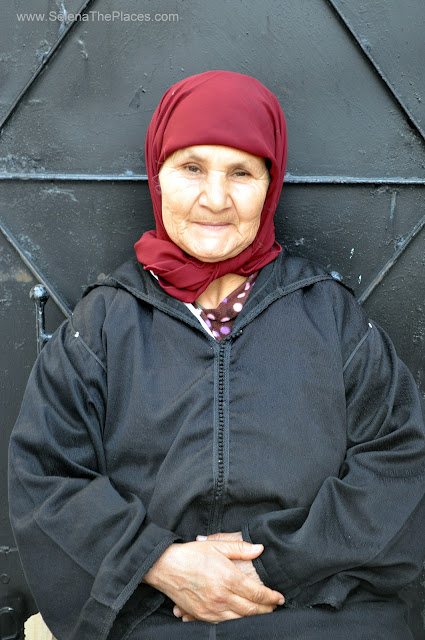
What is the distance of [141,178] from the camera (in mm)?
2311

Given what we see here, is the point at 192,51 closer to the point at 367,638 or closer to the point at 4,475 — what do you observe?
the point at 4,475

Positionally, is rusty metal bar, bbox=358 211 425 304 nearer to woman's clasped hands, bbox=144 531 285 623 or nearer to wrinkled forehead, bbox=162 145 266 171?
wrinkled forehead, bbox=162 145 266 171

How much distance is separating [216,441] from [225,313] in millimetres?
376

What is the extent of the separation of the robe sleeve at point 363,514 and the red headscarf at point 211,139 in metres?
0.43

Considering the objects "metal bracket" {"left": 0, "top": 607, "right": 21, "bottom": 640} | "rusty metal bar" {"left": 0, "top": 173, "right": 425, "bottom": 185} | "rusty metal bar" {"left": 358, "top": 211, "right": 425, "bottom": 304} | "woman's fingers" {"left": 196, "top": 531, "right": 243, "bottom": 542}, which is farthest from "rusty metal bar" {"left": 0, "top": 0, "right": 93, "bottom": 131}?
"metal bracket" {"left": 0, "top": 607, "right": 21, "bottom": 640}

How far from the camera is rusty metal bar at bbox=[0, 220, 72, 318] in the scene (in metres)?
2.34

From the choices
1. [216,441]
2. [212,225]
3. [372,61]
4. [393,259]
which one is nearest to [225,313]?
[212,225]

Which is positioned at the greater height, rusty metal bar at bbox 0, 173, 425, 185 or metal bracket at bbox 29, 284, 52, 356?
rusty metal bar at bbox 0, 173, 425, 185

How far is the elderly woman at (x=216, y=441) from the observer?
1774mm

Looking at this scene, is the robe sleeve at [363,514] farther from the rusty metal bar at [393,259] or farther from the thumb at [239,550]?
the rusty metal bar at [393,259]

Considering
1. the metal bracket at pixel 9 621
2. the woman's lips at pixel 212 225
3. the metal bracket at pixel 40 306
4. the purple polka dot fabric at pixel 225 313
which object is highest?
the woman's lips at pixel 212 225

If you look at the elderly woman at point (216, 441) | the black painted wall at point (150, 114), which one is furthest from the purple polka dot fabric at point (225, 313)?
the black painted wall at point (150, 114)

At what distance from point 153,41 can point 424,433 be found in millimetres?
1478

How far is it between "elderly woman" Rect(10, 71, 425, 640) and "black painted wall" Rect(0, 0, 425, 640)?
1.17 ft
